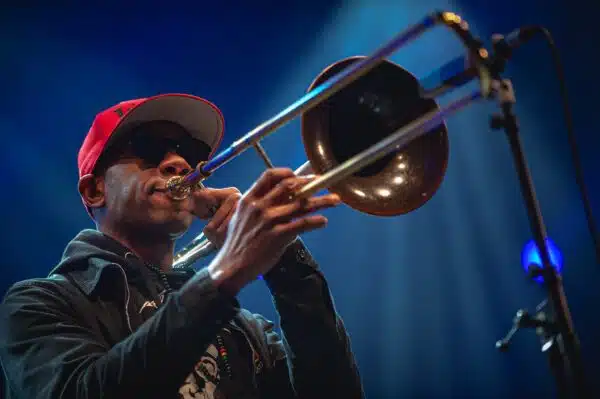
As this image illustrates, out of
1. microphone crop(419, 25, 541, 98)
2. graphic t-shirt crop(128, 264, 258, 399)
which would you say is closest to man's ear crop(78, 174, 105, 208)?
graphic t-shirt crop(128, 264, 258, 399)

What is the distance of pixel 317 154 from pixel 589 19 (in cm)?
431

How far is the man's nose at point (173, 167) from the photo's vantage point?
2625 mm

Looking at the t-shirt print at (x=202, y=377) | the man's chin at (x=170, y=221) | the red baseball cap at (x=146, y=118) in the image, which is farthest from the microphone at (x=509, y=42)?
the red baseball cap at (x=146, y=118)

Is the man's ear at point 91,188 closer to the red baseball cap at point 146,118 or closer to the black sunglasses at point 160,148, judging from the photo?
the red baseball cap at point 146,118

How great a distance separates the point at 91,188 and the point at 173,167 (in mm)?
465

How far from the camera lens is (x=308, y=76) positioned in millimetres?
5559

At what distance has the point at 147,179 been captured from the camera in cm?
261

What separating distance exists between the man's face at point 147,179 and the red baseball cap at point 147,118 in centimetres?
5

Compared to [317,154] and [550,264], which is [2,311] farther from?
[550,264]

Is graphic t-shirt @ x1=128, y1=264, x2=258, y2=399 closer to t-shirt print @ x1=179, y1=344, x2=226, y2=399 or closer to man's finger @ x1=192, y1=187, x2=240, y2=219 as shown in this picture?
t-shirt print @ x1=179, y1=344, x2=226, y2=399

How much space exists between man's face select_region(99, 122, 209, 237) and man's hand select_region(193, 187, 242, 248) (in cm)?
32

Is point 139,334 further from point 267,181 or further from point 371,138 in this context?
point 371,138

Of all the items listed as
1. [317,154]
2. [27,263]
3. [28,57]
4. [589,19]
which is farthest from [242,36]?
[317,154]

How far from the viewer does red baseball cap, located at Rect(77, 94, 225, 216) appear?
2668mm
